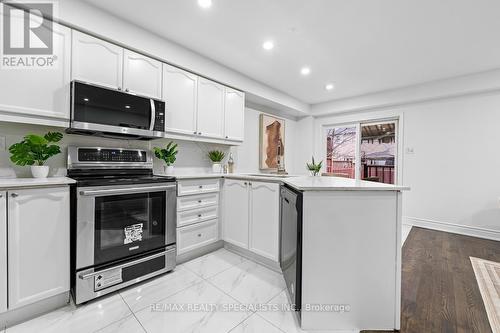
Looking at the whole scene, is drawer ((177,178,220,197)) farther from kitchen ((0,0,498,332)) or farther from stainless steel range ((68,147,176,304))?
stainless steel range ((68,147,176,304))

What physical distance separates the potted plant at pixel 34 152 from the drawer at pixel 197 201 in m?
1.13

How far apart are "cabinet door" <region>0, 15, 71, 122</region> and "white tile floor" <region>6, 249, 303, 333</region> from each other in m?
1.52

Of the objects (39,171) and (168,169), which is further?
(168,169)

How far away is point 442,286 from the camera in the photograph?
6.52ft

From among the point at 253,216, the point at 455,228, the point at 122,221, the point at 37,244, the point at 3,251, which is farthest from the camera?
the point at 455,228

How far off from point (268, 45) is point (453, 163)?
3.57m

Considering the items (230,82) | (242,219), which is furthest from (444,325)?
(230,82)

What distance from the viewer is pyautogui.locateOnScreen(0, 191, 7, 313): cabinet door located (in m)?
1.39

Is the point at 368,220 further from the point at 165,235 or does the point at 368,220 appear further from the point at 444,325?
the point at 165,235

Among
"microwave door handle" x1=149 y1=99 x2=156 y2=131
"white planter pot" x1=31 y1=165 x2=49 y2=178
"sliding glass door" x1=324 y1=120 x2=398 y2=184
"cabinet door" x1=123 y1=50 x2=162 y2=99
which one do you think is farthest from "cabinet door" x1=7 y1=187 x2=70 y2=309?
"sliding glass door" x1=324 y1=120 x2=398 y2=184

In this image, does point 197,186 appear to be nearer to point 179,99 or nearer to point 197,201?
point 197,201

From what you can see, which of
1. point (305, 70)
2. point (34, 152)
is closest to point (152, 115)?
point (34, 152)

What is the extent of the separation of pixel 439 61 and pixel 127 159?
4.08 meters

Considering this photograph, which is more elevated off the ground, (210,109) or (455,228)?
(210,109)
